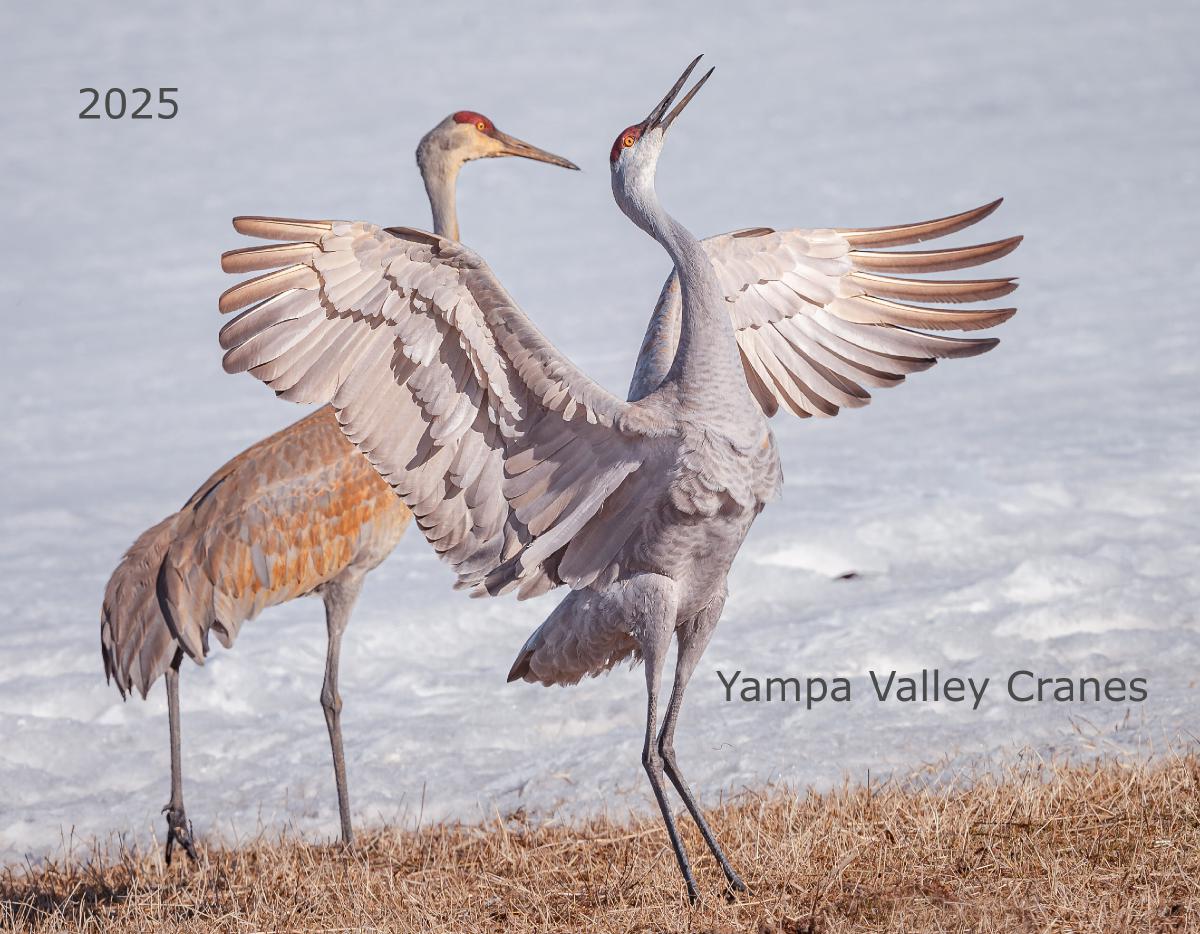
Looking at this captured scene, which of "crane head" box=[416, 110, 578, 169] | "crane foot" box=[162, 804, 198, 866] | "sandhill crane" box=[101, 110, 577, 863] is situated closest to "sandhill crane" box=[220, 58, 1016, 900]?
"crane foot" box=[162, 804, 198, 866]

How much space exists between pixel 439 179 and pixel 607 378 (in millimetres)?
4757

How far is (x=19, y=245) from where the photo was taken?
15531 millimetres

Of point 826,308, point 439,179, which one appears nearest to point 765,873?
point 826,308

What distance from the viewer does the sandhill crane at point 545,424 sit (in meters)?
4.19

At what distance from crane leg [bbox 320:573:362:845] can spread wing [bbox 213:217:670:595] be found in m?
1.37

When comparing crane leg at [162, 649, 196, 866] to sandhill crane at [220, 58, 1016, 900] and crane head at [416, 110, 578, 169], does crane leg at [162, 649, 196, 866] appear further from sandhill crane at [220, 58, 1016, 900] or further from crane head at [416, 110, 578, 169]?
crane head at [416, 110, 578, 169]

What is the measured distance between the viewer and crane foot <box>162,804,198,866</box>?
5238 mm

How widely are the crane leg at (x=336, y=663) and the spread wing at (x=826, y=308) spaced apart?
1979 millimetres

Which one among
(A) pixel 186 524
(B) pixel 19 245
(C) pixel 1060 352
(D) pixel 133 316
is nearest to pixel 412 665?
(A) pixel 186 524

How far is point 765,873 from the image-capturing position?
439 cm

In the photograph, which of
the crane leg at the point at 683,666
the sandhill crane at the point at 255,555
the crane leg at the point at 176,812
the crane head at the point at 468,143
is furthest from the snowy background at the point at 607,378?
the crane head at the point at 468,143

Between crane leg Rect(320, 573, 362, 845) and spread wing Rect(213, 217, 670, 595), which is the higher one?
spread wing Rect(213, 217, 670, 595)

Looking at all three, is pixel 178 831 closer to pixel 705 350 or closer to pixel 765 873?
pixel 765 873

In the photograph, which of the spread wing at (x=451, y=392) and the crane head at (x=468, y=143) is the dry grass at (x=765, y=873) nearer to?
the spread wing at (x=451, y=392)
